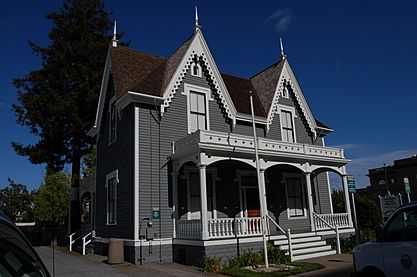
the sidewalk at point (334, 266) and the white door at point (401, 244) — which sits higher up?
the white door at point (401, 244)

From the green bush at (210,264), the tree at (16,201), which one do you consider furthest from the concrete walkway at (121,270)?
the tree at (16,201)

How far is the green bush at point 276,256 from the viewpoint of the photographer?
556 inches

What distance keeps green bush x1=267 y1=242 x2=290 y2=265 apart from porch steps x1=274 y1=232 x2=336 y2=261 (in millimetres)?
622

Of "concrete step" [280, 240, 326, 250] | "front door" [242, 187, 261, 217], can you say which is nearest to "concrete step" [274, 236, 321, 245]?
"concrete step" [280, 240, 326, 250]

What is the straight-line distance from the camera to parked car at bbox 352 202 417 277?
19.9ft

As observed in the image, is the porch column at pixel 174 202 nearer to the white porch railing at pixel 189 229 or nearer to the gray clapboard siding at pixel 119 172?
the white porch railing at pixel 189 229

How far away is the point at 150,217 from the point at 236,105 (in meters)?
8.27

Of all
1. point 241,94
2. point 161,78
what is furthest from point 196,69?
point 241,94

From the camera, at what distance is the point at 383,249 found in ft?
21.6

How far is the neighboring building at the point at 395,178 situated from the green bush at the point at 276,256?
146ft

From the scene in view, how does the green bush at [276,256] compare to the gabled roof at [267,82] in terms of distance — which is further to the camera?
the gabled roof at [267,82]

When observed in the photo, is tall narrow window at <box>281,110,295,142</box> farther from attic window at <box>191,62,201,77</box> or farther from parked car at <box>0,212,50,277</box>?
parked car at <box>0,212,50,277</box>

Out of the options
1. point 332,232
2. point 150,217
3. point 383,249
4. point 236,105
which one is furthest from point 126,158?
point 383,249

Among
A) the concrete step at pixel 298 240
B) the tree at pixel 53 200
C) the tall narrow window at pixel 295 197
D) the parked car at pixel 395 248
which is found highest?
the tree at pixel 53 200
